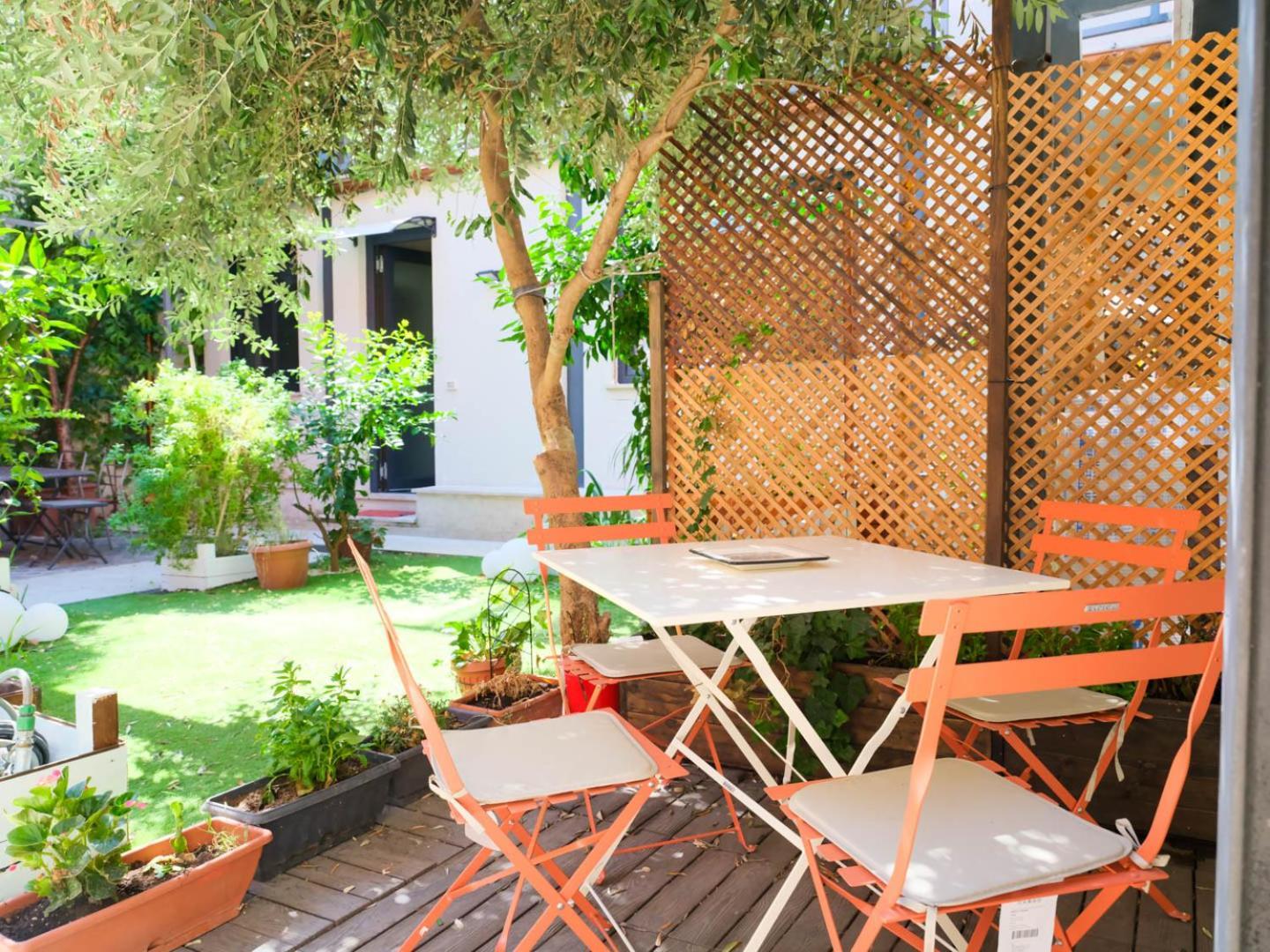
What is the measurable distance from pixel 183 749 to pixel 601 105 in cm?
301

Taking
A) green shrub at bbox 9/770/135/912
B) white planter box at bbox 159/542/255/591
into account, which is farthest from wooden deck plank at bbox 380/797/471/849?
white planter box at bbox 159/542/255/591

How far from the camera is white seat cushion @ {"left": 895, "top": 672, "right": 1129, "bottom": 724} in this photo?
2.47m

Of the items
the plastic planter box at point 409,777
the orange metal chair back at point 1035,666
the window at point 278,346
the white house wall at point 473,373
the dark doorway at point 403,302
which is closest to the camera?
the orange metal chair back at point 1035,666

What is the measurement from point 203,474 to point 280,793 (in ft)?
16.5

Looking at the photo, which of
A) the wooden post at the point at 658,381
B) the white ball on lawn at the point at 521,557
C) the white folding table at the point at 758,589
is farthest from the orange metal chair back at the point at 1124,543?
the white ball on lawn at the point at 521,557

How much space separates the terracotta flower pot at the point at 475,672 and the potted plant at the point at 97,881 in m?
1.48

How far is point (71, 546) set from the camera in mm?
8992

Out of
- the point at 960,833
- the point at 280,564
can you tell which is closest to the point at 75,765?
the point at 960,833

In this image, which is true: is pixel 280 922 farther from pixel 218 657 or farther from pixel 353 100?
pixel 353 100

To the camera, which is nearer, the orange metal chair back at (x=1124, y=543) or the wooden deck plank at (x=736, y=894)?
the wooden deck plank at (x=736, y=894)

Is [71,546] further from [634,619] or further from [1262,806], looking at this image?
[1262,806]

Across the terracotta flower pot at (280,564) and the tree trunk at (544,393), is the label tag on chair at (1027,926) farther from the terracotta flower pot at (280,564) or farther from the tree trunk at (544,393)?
the terracotta flower pot at (280,564)

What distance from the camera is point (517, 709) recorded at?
3.63 m

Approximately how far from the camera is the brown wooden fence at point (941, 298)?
3297 mm
